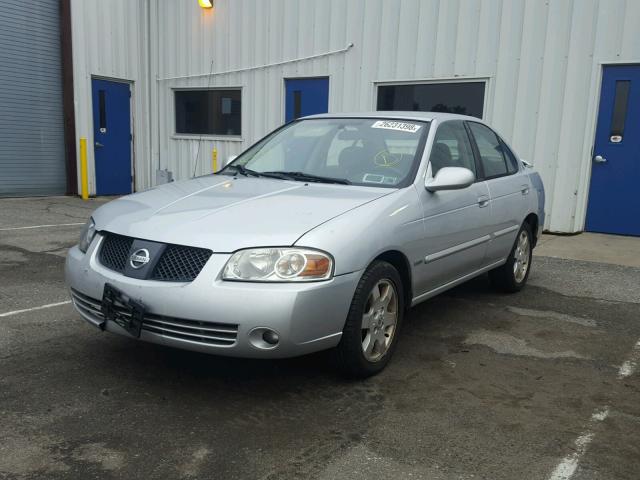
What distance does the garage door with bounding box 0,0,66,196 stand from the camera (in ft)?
37.2

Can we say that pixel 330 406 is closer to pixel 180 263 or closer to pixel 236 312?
pixel 236 312

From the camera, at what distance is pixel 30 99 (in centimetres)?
1177

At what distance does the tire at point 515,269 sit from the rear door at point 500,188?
0.19 meters

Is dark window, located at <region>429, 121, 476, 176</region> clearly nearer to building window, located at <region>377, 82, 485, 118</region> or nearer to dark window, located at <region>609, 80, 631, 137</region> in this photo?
dark window, located at <region>609, 80, 631, 137</region>

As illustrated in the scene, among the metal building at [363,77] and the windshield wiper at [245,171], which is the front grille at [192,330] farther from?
the metal building at [363,77]

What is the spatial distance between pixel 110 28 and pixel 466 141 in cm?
997

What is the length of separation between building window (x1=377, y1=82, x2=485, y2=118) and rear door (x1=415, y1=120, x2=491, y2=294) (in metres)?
5.09

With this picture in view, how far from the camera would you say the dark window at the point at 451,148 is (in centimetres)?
433

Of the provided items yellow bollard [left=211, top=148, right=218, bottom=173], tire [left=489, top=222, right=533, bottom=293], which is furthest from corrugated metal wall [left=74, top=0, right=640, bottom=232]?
tire [left=489, top=222, right=533, bottom=293]

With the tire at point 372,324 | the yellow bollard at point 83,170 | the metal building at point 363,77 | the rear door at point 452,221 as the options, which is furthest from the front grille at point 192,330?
the yellow bollard at point 83,170

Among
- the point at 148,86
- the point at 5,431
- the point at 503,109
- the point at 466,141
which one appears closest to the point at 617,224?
the point at 503,109

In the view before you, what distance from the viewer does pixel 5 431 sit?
114 inches

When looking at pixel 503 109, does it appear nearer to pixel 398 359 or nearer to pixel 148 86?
pixel 398 359

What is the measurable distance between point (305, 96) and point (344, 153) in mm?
7351
